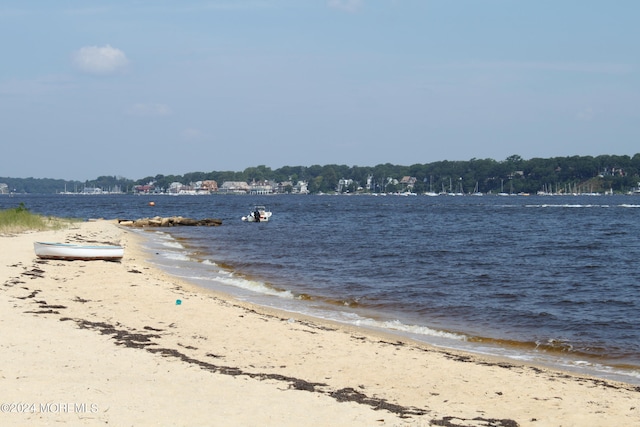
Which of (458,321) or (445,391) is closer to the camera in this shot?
(445,391)

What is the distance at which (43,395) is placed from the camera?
10.1 metres

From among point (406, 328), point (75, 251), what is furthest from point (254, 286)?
point (406, 328)

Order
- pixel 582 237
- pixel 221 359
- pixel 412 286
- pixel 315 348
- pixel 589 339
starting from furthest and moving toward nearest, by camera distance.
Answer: pixel 582 237 < pixel 412 286 < pixel 589 339 < pixel 315 348 < pixel 221 359

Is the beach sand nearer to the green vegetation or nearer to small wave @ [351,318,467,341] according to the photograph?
small wave @ [351,318,467,341]

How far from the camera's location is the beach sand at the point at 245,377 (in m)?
10.0

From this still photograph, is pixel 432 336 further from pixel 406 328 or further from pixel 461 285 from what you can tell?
pixel 461 285

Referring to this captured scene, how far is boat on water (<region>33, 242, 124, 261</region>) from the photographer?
28625 mm

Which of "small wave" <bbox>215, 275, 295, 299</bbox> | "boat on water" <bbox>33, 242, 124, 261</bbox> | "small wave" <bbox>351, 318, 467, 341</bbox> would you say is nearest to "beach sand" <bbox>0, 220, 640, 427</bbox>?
"small wave" <bbox>351, 318, 467, 341</bbox>

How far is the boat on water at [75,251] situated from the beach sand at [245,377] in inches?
358

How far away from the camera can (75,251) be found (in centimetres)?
2906

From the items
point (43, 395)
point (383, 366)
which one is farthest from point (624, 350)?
point (43, 395)

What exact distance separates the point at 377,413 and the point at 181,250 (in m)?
36.4

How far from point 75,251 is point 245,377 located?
18.9m

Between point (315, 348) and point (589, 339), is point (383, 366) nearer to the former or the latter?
point (315, 348)
